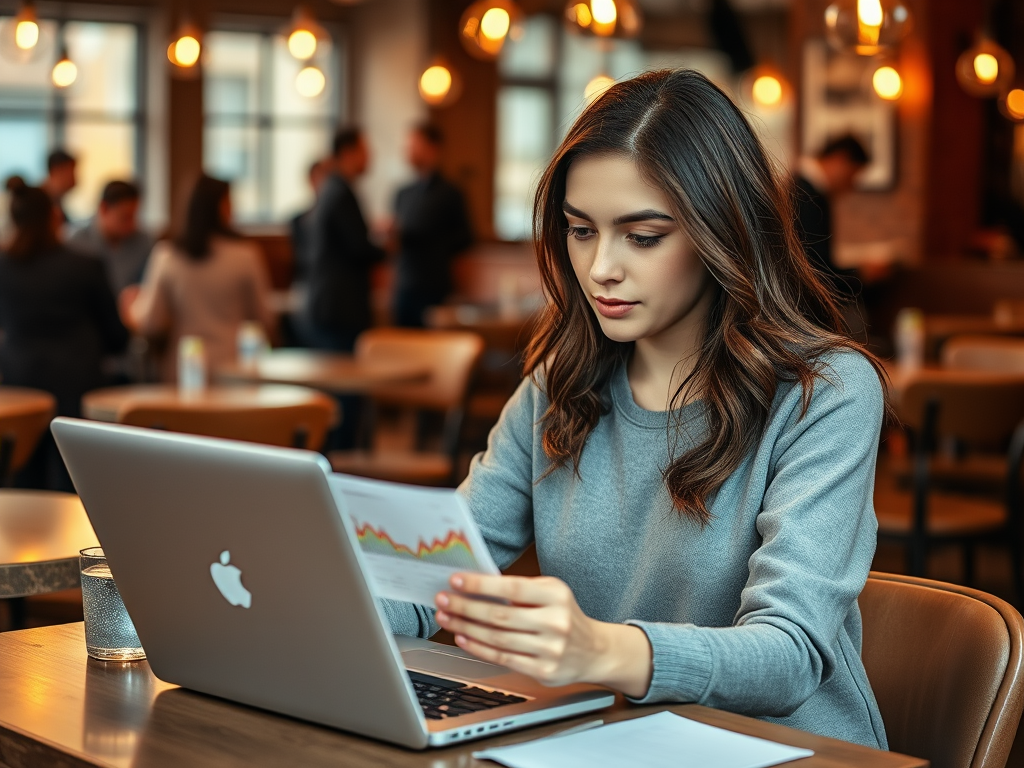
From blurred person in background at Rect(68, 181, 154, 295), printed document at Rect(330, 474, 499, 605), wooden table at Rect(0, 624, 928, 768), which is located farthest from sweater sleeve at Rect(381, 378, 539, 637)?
blurred person in background at Rect(68, 181, 154, 295)

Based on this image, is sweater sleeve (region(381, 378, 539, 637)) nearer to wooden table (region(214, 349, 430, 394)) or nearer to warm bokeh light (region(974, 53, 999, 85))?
wooden table (region(214, 349, 430, 394))

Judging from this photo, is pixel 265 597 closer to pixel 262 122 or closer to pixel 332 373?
pixel 332 373

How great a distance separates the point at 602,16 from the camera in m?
3.83

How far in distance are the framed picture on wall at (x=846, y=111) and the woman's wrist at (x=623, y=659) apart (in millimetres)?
7657

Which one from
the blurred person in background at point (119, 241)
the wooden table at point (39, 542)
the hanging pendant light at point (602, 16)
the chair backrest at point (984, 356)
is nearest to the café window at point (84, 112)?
the blurred person in background at point (119, 241)

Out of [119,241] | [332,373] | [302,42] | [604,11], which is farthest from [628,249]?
[119,241]

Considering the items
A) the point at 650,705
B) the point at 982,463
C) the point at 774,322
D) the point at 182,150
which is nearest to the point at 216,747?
the point at 650,705

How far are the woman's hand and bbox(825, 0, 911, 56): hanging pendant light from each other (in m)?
2.54

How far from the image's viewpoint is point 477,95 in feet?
36.3

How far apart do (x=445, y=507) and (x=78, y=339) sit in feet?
13.5

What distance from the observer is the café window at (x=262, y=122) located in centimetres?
1089

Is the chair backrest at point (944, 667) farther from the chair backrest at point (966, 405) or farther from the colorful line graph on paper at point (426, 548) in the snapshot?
the chair backrest at point (966, 405)

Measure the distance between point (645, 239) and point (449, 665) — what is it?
460mm

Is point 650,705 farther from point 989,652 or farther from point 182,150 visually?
point 182,150
